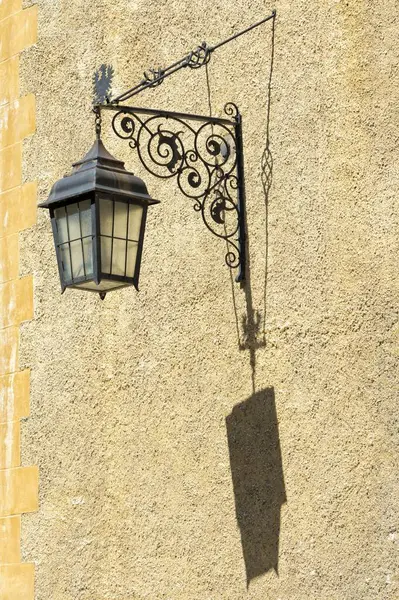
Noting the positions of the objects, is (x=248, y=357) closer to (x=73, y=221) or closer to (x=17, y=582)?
(x=73, y=221)

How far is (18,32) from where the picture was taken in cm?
657

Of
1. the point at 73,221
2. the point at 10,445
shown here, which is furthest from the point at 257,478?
the point at 10,445

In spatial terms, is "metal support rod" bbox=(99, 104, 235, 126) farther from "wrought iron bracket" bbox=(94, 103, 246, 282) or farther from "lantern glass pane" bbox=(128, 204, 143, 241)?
"lantern glass pane" bbox=(128, 204, 143, 241)

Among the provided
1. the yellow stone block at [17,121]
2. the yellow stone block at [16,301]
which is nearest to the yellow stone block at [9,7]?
the yellow stone block at [17,121]

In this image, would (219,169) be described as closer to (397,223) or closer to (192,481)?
(397,223)

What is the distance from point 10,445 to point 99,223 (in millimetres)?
1841

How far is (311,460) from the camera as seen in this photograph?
15.3 feet

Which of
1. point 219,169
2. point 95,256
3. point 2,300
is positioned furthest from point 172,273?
point 2,300

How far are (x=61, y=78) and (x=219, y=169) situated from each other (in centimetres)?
154

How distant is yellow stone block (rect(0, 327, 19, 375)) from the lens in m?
6.07

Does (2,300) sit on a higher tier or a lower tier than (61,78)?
lower

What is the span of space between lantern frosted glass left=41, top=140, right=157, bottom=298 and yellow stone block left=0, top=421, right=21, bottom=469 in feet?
4.87

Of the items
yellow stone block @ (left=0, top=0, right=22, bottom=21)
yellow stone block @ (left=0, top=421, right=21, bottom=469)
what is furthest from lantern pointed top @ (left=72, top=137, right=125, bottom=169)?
yellow stone block @ (left=0, top=0, right=22, bottom=21)

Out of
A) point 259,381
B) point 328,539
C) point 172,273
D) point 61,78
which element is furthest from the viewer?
point 61,78
